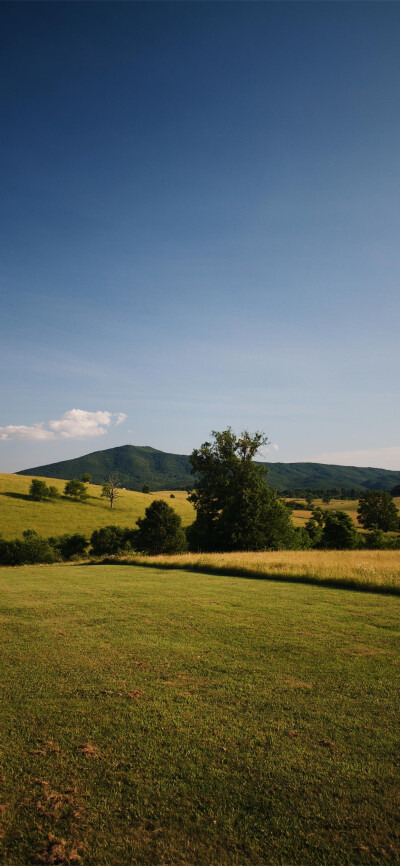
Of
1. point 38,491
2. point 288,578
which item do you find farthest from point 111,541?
point 288,578

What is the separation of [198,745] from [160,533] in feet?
139

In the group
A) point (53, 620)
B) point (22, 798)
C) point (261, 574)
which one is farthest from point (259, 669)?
point (261, 574)

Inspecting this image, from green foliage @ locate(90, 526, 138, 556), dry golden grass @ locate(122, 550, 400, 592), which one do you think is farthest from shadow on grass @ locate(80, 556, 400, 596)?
green foliage @ locate(90, 526, 138, 556)

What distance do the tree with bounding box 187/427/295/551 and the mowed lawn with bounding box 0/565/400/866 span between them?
31.9 meters

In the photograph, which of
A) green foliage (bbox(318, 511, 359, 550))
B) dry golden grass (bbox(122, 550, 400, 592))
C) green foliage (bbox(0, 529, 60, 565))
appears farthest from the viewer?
green foliage (bbox(318, 511, 359, 550))

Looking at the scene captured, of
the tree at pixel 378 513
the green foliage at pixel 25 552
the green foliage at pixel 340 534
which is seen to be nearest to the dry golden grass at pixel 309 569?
the green foliage at pixel 25 552

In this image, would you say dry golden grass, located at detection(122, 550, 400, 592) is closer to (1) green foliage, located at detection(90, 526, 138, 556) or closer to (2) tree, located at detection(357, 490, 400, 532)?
(1) green foliage, located at detection(90, 526, 138, 556)

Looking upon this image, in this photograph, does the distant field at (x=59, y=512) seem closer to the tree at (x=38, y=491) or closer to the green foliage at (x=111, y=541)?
the tree at (x=38, y=491)

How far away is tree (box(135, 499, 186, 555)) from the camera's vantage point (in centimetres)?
4594

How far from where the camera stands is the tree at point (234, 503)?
40.5 metres

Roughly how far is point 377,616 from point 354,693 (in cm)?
544

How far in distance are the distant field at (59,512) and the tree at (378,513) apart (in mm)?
34245

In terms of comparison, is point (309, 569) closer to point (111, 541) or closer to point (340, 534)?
point (111, 541)

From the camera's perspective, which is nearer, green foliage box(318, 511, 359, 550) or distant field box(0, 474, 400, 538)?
green foliage box(318, 511, 359, 550)
